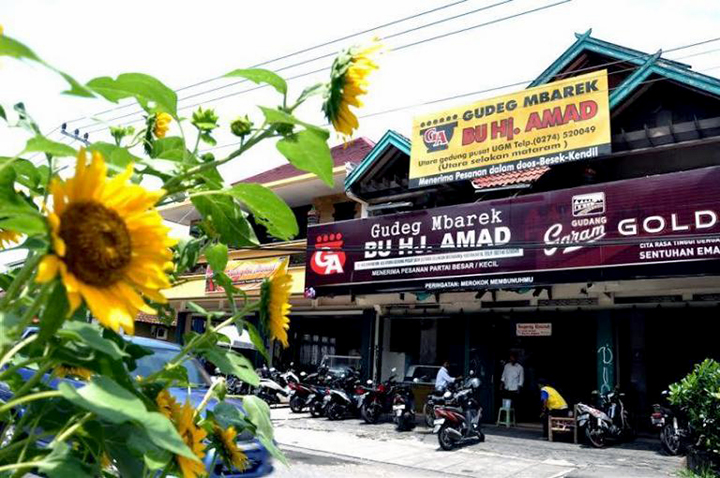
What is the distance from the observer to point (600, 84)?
35.9 ft

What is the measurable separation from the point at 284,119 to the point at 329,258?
43.8 feet

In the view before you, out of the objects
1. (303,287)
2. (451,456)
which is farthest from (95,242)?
(303,287)

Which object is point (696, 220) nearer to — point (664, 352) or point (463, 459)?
point (664, 352)

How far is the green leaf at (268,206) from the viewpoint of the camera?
1.02 metres

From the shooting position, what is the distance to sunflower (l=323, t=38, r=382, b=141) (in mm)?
982

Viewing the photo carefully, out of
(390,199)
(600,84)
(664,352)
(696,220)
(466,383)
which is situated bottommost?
A: (466,383)

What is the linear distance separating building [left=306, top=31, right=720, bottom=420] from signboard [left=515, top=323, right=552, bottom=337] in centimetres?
3

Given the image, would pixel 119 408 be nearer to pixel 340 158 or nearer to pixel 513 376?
pixel 513 376

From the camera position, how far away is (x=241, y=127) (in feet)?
3.57

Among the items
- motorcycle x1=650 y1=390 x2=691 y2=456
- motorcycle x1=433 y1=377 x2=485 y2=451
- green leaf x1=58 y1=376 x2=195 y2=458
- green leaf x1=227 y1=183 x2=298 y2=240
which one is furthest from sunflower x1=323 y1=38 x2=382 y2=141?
motorcycle x1=650 y1=390 x2=691 y2=456

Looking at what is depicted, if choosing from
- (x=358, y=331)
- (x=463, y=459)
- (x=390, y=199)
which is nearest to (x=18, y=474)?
(x=463, y=459)

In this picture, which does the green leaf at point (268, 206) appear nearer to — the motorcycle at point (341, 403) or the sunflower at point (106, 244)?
the sunflower at point (106, 244)

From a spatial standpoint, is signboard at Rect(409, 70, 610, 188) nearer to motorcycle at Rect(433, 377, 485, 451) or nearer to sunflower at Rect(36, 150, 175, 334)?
motorcycle at Rect(433, 377, 485, 451)

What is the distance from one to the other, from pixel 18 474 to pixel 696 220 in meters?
10.2
